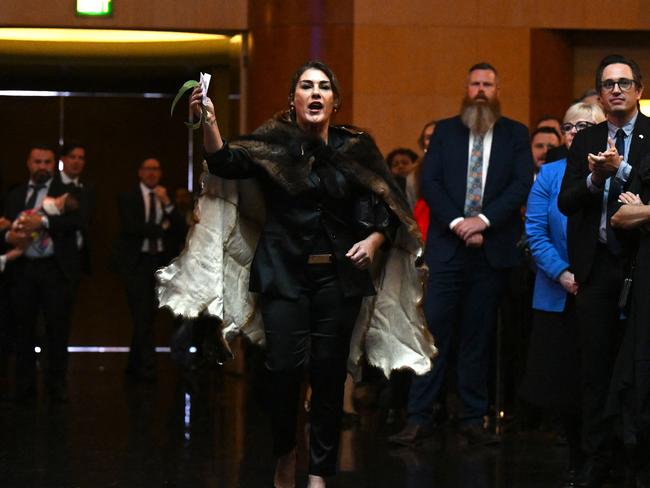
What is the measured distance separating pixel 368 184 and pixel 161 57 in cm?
837

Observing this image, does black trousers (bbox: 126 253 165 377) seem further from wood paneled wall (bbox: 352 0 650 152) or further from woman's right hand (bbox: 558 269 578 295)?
woman's right hand (bbox: 558 269 578 295)

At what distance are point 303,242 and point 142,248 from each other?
637 cm

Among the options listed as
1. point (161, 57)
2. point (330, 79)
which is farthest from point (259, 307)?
point (161, 57)

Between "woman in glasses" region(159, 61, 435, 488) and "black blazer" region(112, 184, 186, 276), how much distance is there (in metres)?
5.87

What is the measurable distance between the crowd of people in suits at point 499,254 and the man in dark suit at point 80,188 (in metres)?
0.02

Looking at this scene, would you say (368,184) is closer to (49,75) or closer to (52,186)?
(52,186)

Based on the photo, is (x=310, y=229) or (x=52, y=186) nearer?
(x=310, y=229)

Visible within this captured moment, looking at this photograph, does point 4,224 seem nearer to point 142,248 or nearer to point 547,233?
point 142,248

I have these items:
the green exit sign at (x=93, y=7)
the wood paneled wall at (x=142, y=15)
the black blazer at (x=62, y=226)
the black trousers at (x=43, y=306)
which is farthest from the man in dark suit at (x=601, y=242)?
the green exit sign at (x=93, y=7)

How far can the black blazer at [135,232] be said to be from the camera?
43.1ft

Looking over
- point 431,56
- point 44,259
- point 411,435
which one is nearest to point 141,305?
point 44,259

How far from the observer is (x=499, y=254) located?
932cm

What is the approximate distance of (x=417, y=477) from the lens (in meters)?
8.03

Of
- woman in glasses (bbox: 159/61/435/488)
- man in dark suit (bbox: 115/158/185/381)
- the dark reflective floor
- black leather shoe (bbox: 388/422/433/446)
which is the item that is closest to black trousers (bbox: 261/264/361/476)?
woman in glasses (bbox: 159/61/435/488)
